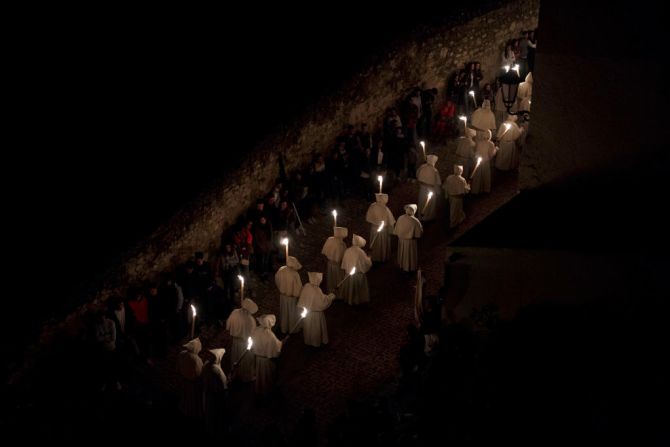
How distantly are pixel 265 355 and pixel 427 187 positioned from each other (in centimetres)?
604

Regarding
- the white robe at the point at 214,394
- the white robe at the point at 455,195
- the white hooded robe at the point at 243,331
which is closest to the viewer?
the white robe at the point at 214,394

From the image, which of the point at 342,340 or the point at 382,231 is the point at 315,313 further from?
the point at 382,231

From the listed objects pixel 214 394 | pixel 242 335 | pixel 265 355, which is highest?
pixel 242 335

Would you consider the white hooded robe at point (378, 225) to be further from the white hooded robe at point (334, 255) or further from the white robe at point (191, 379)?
the white robe at point (191, 379)

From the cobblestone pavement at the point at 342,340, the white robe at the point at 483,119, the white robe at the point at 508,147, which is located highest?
the white robe at the point at 483,119

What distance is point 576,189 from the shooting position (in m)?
14.1

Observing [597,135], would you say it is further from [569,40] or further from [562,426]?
[562,426]

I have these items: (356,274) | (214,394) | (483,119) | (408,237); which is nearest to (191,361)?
(214,394)

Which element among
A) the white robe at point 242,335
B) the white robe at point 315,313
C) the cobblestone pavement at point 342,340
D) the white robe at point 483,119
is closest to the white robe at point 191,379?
the cobblestone pavement at point 342,340

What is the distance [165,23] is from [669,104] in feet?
44.5

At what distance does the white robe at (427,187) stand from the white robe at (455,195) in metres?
0.24

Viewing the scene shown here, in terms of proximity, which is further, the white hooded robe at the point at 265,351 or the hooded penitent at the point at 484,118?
the hooded penitent at the point at 484,118

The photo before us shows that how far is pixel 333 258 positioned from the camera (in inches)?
704

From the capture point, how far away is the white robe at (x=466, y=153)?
69.7 feet
